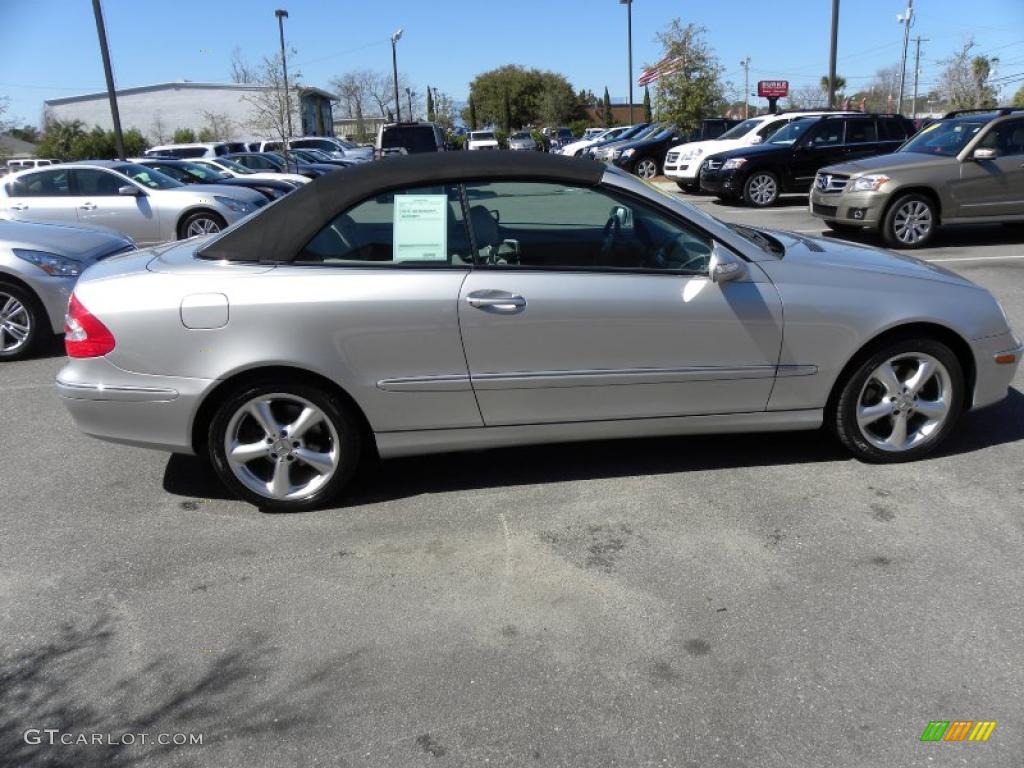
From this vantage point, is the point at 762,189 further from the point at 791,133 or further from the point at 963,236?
the point at 963,236

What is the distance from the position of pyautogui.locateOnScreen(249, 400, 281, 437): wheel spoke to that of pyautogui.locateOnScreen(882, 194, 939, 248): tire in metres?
8.85

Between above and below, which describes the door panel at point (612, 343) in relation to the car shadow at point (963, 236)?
above

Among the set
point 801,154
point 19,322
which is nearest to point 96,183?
point 19,322

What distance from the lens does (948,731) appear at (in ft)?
7.58

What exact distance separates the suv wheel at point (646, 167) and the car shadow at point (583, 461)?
19085 mm

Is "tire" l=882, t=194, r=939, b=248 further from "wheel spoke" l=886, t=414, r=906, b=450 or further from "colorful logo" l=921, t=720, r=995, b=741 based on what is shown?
"colorful logo" l=921, t=720, r=995, b=741

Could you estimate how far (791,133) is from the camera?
51.2 feet

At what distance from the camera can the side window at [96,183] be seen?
37.1 ft

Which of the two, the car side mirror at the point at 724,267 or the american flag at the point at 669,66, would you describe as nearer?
the car side mirror at the point at 724,267

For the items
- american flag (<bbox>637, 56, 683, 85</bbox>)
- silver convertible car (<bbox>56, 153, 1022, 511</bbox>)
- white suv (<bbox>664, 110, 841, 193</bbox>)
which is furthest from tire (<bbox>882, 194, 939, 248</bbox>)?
american flag (<bbox>637, 56, 683, 85</bbox>)

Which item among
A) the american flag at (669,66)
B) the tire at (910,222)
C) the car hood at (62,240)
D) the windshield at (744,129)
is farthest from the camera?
the american flag at (669,66)

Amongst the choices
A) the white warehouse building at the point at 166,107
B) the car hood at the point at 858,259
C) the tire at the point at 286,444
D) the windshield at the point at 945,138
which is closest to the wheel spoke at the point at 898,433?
the car hood at the point at 858,259

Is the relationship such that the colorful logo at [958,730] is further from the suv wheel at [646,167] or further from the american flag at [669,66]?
the american flag at [669,66]

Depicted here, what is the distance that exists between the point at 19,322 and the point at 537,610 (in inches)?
225
